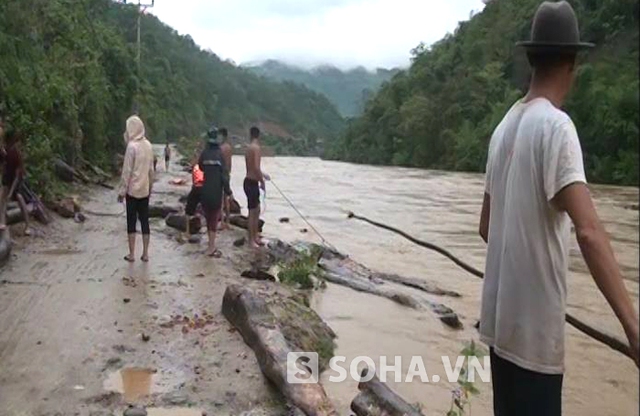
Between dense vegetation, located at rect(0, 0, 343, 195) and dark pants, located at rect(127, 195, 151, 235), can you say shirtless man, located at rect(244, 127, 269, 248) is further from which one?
dense vegetation, located at rect(0, 0, 343, 195)

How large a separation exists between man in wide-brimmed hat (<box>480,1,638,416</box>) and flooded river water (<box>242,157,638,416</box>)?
0.63 feet

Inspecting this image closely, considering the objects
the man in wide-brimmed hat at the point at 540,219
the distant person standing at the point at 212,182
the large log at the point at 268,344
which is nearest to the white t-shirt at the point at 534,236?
the man in wide-brimmed hat at the point at 540,219

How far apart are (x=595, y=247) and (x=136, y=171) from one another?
732cm

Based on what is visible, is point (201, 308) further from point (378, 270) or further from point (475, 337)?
point (378, 270)

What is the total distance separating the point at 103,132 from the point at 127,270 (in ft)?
53.9

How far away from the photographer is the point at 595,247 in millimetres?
2020

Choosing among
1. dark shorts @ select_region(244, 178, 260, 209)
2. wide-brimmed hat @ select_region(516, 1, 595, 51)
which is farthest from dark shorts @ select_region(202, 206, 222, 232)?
wide-brimmed hat @ select_region(516, 1, 595, 51)

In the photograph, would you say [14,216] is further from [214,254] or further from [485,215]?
[485,215]

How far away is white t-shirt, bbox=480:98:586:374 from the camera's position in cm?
214

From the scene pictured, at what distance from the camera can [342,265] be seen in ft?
37.7

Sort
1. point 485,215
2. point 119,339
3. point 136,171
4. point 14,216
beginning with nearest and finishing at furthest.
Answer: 1. point 485,215
2. point 119,339
3. point 136,171
4. point 14,216

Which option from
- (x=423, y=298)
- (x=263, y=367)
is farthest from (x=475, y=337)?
(x=263, y=367)

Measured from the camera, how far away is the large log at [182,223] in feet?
40.1

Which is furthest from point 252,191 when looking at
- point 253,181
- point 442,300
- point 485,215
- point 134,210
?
point 485,215
